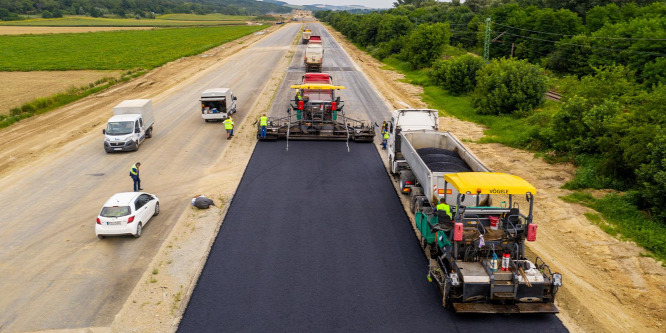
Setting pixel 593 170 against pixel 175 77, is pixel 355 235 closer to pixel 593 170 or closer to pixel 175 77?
pixel 593 170

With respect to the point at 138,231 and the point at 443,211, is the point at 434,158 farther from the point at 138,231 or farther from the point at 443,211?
the point at 138,231

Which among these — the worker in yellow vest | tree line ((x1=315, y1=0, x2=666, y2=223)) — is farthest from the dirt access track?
tree line ((x1=315, y1=0, x2=666, y2=223))

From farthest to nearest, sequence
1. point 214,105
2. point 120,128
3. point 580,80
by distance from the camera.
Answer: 1. point 580,80
2. point 214,105
3. point 120,128

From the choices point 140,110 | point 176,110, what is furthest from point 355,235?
point 176,110

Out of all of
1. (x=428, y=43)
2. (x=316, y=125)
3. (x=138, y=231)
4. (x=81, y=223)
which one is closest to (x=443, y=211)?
(x=138, y=231)

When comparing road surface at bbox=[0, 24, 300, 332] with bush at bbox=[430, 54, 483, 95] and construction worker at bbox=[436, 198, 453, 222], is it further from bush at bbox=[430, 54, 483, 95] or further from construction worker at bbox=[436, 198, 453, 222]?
bush at bbox=[430, 54, 483, 95]

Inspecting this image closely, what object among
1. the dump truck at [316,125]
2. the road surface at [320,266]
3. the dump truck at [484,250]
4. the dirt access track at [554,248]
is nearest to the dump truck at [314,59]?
the dirt access track at [554,248]

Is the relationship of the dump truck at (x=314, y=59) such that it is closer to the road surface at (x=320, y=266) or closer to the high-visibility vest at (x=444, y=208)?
the road surface at (x=320, y=266)
